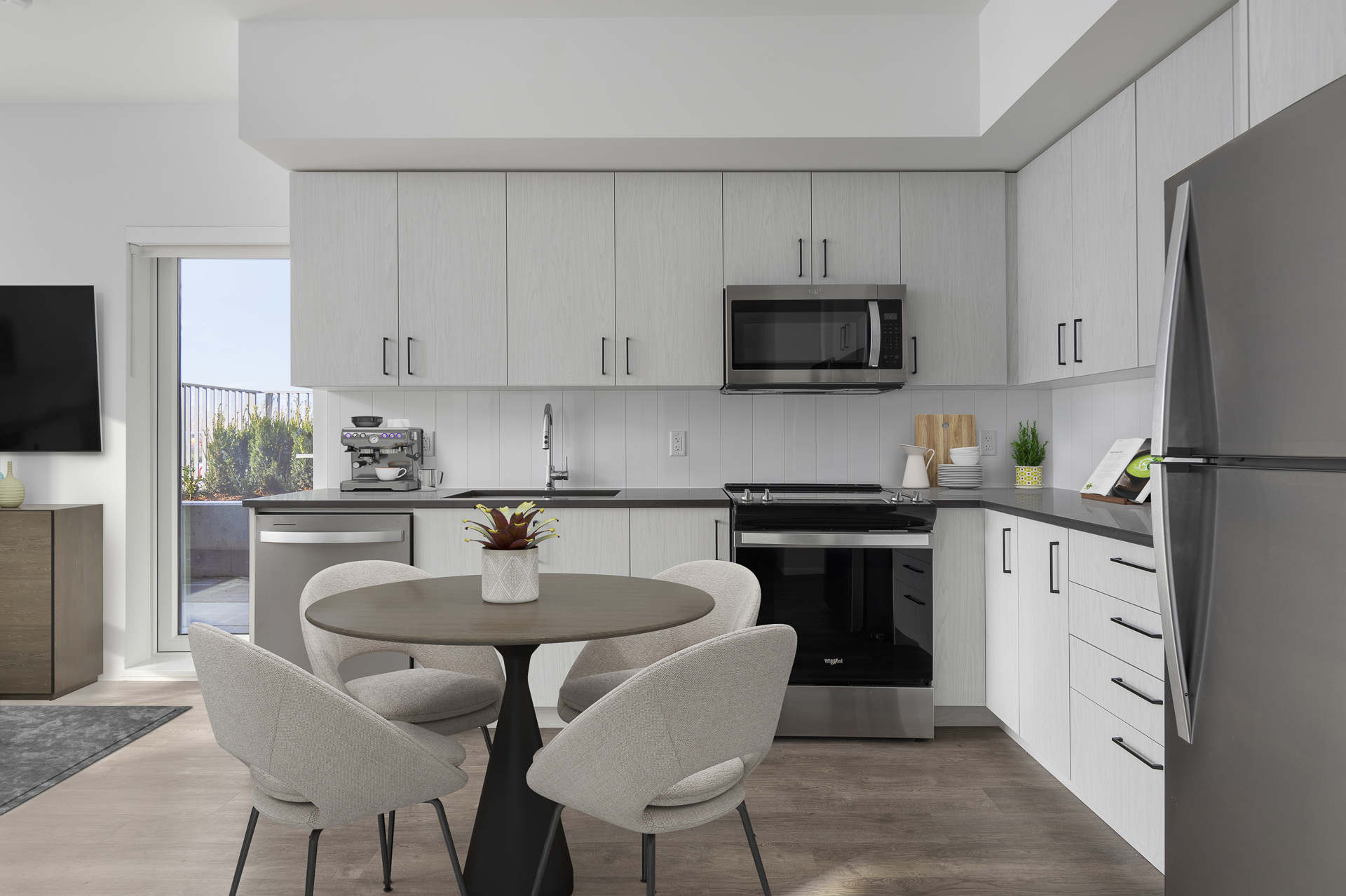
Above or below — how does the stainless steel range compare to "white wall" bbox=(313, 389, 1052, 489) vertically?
below

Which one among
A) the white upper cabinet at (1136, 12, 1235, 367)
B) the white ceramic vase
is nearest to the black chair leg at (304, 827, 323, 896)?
the white upper cabinet at (1136, 12, 1235, 367)

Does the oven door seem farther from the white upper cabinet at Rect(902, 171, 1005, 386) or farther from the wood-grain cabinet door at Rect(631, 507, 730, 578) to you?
the white upper cabinet at Rect(902, 171, 1005, 386)

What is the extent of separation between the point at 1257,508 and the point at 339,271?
320 cm

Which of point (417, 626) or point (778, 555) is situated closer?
point (417, 626)

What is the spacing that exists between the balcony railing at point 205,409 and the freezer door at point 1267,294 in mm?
3848

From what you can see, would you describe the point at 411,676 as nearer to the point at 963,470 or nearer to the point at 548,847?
the point at 548,847

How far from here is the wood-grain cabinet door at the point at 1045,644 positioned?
2475mm

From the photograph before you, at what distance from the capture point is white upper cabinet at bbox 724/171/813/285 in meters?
3.37

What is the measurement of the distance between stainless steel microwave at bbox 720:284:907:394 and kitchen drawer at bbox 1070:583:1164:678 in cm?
121

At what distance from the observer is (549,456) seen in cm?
360

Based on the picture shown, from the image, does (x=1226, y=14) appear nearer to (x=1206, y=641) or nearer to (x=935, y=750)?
(x=1206, y=641)

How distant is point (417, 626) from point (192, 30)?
2842 mm

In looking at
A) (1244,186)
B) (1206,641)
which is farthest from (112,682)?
(1244,186)

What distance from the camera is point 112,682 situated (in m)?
3.78
